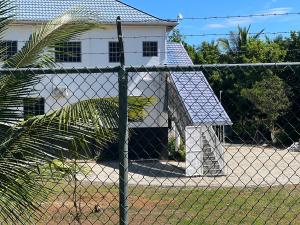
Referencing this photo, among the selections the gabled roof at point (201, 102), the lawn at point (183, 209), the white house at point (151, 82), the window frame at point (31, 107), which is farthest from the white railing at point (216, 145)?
the window frame at point (31, 107)

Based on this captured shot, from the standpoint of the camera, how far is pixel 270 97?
3133cm

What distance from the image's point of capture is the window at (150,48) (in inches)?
1009

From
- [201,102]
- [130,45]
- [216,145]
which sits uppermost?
[130,45]

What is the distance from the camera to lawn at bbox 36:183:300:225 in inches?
428

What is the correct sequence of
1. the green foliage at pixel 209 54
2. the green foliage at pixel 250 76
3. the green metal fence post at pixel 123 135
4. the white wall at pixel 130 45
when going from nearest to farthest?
the green metal fence post at pixel 123 135 < the white wall at pixel 130 45 < the green foliage at pixel 250 76 < the green foliage at pixel 209 54

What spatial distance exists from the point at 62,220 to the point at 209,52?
32.3 meters

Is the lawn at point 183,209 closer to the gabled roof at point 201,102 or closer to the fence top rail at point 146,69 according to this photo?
the gabled roof at point 201,102

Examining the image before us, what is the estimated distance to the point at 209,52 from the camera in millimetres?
41656

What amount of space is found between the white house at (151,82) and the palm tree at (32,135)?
1384 cm

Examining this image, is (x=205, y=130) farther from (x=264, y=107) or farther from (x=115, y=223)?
(x=264, y=107)

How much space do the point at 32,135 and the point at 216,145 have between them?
15547 millimetres

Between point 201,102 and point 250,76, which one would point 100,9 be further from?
point 250,76

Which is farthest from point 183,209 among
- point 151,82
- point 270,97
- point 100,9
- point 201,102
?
point 270,97

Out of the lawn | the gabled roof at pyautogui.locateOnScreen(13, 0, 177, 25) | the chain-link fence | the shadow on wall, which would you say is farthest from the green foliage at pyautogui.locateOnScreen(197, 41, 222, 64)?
the lawn
